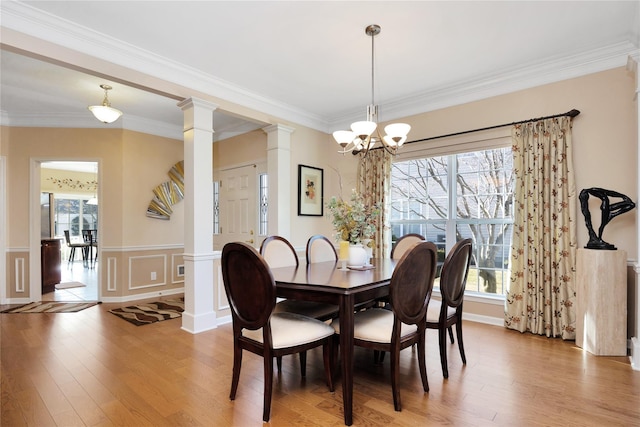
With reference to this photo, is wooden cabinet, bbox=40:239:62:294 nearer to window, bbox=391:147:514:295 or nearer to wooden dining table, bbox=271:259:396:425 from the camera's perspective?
wooden dining table, bbox=271:259:396:425

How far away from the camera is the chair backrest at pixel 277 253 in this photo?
2992mm

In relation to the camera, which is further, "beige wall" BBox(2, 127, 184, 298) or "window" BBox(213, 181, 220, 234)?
"window" BBox(213, 181, 220, 234)

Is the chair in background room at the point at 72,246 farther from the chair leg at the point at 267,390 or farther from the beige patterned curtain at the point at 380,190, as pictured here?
the chair leg at the point at 267,390

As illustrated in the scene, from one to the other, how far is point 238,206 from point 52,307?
275 cm

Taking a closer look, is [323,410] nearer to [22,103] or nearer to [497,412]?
[497,412]

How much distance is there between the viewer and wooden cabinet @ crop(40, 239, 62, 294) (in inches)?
214

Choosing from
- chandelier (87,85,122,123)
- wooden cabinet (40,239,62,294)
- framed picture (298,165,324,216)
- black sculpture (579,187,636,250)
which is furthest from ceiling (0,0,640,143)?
wooden cabinet (40,239,62,294)

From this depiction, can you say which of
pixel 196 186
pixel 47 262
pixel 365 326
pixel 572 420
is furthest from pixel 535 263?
pixel 47 262

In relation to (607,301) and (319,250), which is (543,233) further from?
(319,250)

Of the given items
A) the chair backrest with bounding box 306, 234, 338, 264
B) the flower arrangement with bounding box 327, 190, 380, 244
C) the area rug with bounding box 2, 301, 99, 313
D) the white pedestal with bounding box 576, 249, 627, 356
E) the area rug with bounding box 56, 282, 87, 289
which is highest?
the flower arrangement with bounding box 327, 190, 380, 244

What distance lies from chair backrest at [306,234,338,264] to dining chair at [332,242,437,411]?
1280mm

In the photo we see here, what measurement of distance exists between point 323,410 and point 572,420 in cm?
135

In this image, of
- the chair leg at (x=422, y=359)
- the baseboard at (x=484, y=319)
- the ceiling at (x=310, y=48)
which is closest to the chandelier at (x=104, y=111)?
the ceiling at (x=310, y=48)

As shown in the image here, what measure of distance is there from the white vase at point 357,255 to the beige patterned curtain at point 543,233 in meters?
1.75
